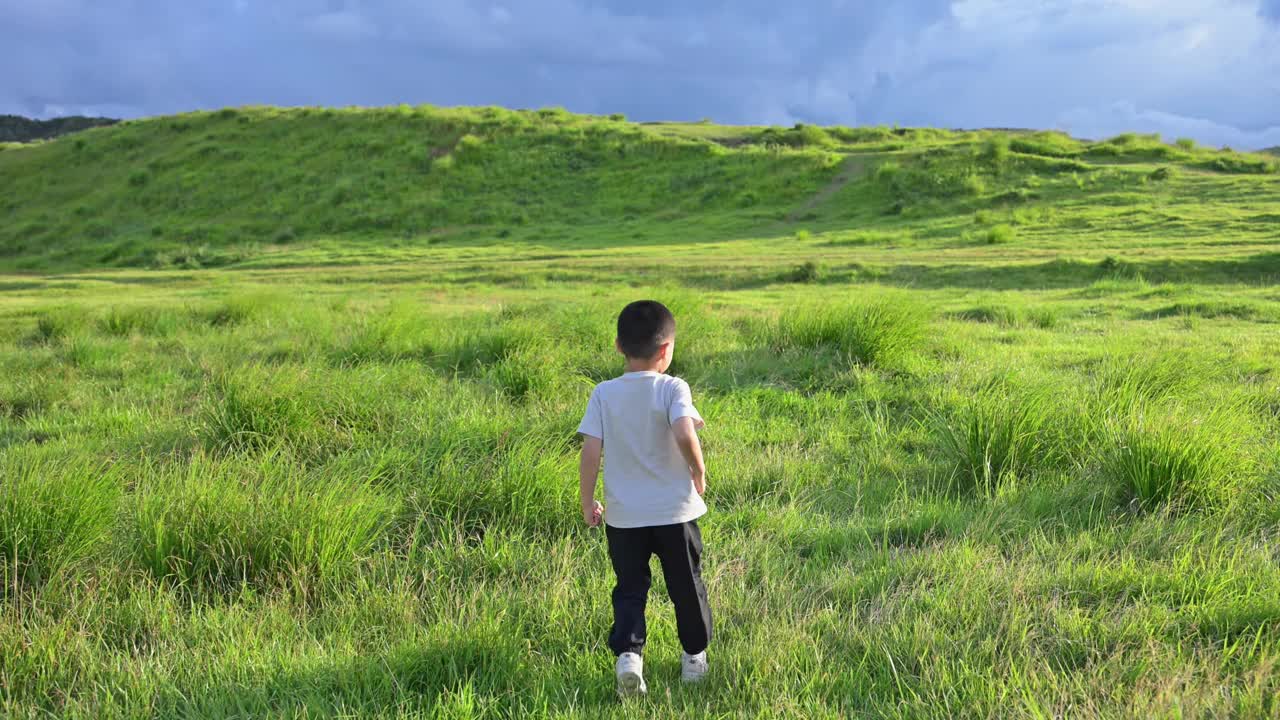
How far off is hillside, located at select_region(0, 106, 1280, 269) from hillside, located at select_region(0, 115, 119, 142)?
4504 centimetres

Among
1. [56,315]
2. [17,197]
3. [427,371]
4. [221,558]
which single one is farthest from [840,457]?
[17,197]

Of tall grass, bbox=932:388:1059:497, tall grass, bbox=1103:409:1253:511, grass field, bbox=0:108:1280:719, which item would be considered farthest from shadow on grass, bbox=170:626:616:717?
tall grass, bbox=1103:409:1253:511

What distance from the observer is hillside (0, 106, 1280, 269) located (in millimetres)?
29297

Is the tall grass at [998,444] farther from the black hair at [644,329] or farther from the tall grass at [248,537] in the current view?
the tall grass at [248,537]

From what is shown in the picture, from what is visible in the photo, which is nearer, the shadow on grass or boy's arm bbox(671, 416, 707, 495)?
the shadow on grass

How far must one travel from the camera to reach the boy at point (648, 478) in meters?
2.68

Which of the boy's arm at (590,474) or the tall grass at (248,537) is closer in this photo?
the boy's arm at (590,474)

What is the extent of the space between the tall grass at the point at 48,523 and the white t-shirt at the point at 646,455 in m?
2.28

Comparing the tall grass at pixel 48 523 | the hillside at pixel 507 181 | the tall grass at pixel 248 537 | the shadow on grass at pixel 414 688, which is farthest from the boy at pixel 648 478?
the hillside at pixel 507 181

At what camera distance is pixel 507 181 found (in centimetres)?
4012

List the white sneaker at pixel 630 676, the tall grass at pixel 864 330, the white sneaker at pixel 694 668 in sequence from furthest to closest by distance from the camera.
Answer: the tall grass at pixel 864 330, the white sneaker at pixel 694 668, the white sneaker at pixel 630 676

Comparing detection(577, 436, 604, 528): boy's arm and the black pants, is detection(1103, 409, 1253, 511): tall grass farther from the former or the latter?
detection(577, 436, 604, 528): boy's arm

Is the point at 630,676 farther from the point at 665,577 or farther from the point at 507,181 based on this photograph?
the point at 507,181

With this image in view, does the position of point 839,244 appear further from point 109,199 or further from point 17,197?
point 17,197
